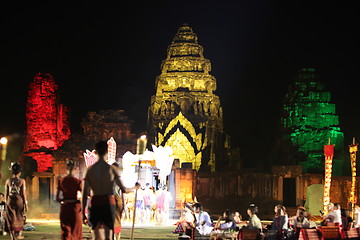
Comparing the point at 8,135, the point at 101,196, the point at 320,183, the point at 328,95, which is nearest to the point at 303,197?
the point at 320,183

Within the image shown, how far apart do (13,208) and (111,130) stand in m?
34.5

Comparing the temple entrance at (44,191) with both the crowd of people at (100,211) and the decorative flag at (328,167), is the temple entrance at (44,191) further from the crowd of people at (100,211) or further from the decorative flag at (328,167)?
the crowd of people at (100,211)

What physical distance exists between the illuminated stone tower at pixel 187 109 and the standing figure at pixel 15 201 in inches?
1534

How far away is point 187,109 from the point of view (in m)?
53.2

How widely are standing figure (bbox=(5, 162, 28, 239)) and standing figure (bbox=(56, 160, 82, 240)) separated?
1945mm

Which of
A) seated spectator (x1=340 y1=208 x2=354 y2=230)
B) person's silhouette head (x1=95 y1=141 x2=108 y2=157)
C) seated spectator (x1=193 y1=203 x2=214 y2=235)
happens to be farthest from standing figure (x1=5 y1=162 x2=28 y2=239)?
seated spectator (x1=340 y1=208 x2=354 y2=230)

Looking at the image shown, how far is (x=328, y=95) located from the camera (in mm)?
48406

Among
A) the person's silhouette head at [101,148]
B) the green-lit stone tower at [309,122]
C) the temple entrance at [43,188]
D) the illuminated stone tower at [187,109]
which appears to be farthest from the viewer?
the illuminated stone tower at [187,109]

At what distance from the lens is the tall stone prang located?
1754 inches

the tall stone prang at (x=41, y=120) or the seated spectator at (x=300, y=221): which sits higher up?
the tall stone prang at (x=41, y=120)

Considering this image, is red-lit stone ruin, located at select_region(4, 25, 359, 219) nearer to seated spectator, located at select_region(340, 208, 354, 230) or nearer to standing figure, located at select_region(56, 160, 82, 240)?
seated spectator, located at select_region(340, 208, 354, 230)

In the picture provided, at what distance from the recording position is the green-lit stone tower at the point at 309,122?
156 feet

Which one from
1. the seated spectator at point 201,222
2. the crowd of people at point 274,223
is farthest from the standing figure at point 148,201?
the seated spectator at point 201,222

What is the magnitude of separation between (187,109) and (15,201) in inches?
1637
